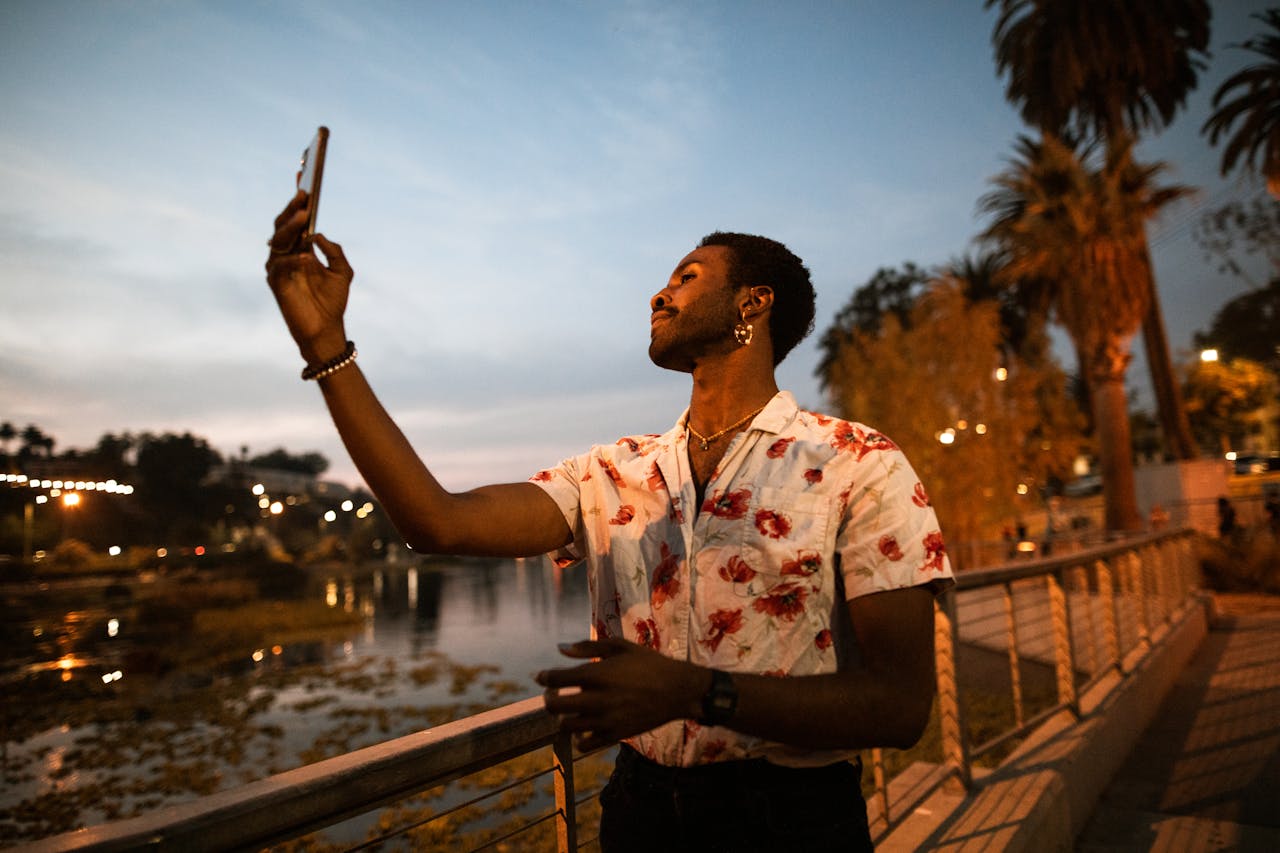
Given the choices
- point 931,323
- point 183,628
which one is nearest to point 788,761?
point 931,323

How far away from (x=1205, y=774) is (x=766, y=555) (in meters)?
4.85

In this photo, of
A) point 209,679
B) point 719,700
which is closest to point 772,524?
→ point 719,700

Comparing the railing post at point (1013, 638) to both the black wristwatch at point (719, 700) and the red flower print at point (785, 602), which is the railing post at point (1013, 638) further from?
the black wristwatch at point (719, 700)

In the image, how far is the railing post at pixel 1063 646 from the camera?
4.59 meters

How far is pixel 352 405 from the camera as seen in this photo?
1261 mm

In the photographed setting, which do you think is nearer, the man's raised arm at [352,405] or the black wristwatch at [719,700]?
the black wristwatch at [719,700]

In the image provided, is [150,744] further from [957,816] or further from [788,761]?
[788,761]

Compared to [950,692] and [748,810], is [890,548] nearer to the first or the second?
[748,810]

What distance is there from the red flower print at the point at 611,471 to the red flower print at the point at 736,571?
0.33 metres

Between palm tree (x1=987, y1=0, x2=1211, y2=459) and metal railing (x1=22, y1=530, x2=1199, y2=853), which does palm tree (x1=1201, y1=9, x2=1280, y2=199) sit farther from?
metal railing (x1=22, y1=530, x2=1199, y2=853)

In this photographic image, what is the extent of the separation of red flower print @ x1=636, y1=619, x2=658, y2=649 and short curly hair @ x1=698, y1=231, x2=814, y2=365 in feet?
2.28

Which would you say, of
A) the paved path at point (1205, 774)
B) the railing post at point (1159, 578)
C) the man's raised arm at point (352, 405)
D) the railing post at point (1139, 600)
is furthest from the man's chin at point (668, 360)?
the railing post at point (1159, 578)

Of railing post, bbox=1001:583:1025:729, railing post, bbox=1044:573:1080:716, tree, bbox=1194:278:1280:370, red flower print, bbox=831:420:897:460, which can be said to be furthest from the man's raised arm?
tree, bbox=1194:278:1280:370

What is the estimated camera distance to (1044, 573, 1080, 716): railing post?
4.59 meters
